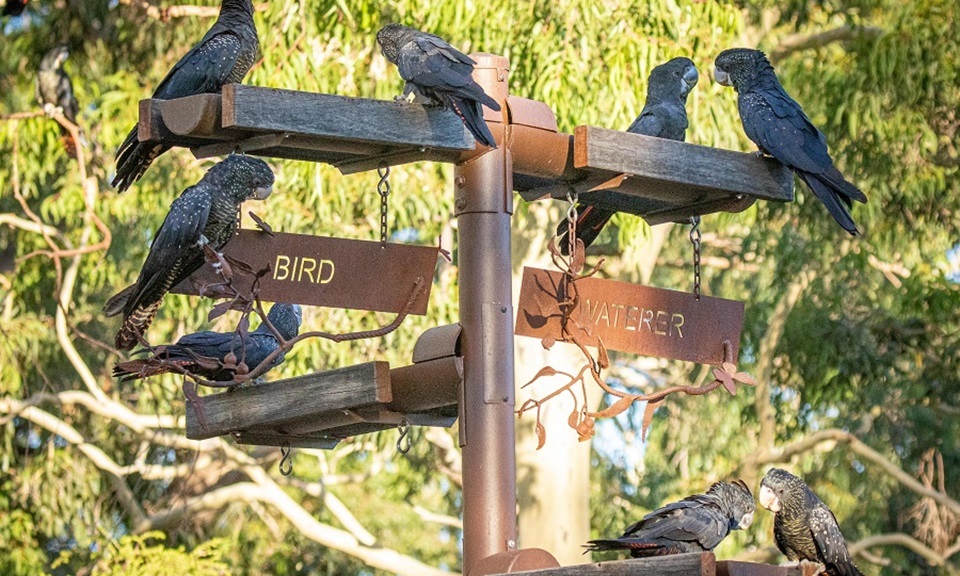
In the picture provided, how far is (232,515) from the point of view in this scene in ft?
43.9

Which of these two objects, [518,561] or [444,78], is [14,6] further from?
[518,561]

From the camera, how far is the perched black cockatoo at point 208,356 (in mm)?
3285

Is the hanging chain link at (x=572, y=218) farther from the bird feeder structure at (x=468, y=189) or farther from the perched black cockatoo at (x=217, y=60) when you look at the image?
the perched black cockatoo at (x=217, y=60)

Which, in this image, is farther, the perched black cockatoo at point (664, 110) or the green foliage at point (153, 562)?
the green foliage at point (153, 562)

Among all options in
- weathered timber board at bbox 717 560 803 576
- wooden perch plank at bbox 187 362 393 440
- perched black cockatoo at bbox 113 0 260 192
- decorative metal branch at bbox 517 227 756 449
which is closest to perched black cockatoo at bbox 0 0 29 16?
perched black cockatoo at bbox 113 0 260 192

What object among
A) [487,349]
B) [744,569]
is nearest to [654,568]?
[744,569]

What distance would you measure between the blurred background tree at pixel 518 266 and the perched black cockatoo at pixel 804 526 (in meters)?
4.01

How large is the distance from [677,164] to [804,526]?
4.18 ft

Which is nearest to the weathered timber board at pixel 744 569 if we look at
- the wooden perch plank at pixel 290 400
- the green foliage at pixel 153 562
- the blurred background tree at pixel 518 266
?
the wooden perch plank at pixel 290 400

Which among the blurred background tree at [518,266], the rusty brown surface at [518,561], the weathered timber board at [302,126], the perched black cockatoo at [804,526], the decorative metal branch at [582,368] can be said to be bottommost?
the rusty brown surface at [518,561]

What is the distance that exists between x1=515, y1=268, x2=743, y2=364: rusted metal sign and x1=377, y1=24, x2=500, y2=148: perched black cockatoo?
350mm

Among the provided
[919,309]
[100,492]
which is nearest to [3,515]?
[100,492]

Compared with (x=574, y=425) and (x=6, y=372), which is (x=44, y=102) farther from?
(x=574, y=425)

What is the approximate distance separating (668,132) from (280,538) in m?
9.48
